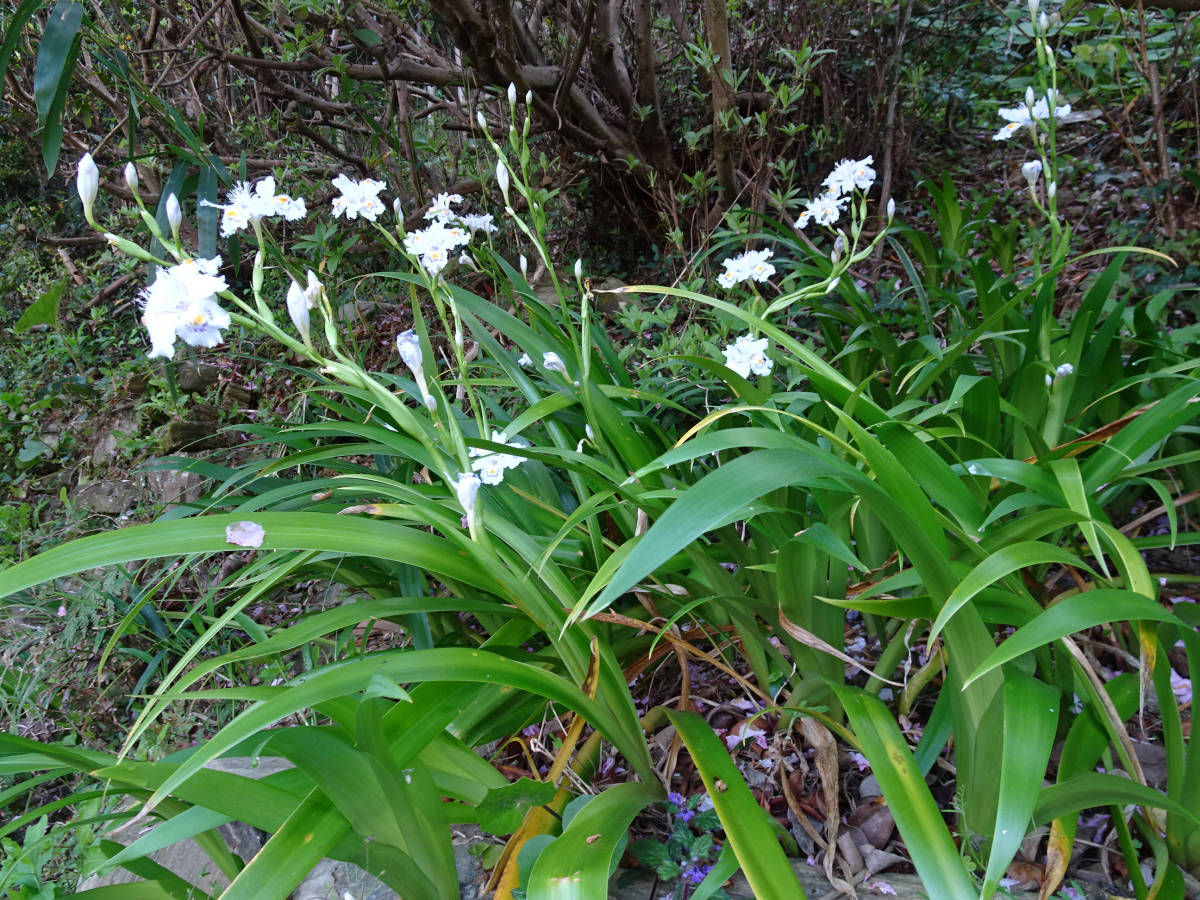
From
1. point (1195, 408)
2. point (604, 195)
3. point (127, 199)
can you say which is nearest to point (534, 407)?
A: point (1195, 408)

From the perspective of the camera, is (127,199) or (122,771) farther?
(127,199)

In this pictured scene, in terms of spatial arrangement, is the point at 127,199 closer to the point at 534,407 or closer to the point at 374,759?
the point at 534,407

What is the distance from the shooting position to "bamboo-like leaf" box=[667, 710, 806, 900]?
2.84 feet

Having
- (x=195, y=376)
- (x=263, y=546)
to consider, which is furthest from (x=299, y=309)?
(x=195, y=376)

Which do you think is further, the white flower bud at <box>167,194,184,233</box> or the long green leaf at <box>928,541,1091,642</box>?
the white flower bud at <box>167,194,184,233</box>

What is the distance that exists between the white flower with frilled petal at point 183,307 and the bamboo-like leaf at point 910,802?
3.20 ft

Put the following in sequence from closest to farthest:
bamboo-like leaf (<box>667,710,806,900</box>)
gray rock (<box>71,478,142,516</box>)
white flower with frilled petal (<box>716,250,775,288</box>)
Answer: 1. bamboo-like leaf (<box>667,710,806,900</box>)
2. white flower with frilled petal (<box>716,250,775,288</box>)
3. gray rock (<box>71,478,142,516</box>)

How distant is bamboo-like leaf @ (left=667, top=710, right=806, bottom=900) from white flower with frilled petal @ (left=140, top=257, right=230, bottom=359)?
2.82ft

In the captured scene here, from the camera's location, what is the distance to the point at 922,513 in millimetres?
→ 978

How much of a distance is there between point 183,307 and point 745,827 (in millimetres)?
961

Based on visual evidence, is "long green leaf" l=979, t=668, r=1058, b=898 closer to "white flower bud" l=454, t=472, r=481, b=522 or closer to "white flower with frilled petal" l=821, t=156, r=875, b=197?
"white flower bud" l=454, t=472, r=481, b=522

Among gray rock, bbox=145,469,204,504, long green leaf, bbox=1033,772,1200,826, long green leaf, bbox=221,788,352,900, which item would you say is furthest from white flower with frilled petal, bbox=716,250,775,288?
gray rock, bbox=145,469,204,504

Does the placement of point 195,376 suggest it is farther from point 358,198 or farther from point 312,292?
point 312,292

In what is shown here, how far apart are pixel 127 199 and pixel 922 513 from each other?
11.6 ft
